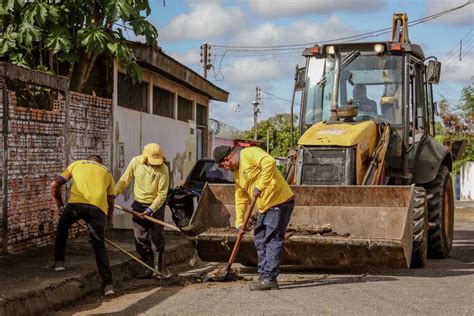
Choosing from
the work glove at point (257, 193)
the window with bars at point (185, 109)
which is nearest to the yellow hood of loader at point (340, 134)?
the work glove at point (257, 193)

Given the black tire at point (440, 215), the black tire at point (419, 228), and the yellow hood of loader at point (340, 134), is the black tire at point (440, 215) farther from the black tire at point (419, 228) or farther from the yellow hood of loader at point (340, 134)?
the yellow hood of loader at point (340, 134)

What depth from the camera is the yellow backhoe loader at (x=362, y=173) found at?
1055cm

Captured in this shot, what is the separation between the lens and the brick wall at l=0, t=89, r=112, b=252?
456 inches

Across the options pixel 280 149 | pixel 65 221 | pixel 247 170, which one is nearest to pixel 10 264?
pixel 65 221

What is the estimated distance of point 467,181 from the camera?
1674 inches

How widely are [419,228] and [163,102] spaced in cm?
1080

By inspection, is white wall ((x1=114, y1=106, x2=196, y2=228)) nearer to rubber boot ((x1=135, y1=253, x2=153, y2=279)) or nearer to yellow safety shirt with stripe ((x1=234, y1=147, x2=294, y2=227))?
rubber boot ((x1=135, y1=253, x2=153, y2=279))

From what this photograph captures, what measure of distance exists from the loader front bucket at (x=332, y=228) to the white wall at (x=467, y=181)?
31.9m

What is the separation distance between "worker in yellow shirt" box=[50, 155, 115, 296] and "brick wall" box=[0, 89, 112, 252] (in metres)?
1.89

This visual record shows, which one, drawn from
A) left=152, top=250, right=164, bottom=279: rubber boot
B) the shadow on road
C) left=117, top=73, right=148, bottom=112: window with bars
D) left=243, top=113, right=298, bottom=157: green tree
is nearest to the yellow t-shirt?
left=152, top=250, right=164, bottom=279: rubber boot

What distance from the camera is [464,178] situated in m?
42.9

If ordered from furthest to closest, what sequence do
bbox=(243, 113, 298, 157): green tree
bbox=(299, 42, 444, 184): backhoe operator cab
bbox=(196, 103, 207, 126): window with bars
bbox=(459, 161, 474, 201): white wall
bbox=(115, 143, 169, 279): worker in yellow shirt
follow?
bbox=(243, 113, 298, 157): green tree → bbox=(459, 161, 474, 201): white wall → bbox=(196, 103, 207, 126): window with bars → bbox=(299, 42, 444, 184): backhoe operator cab → bbox=(115, 143, 169, 279): worker in yellow shirt

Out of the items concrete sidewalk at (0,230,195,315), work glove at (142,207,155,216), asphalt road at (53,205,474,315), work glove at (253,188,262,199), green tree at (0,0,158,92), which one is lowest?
asphalt road at (53,205,474,315)

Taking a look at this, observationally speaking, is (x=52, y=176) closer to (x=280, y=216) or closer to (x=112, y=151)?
(x=112, y=151)
